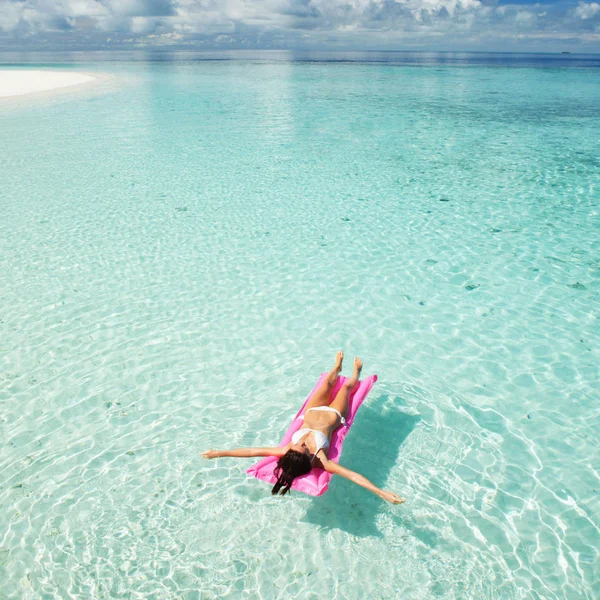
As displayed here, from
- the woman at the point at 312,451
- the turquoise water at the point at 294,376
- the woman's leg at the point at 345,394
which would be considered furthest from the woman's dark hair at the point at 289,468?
the woman's leg at the point at 345,394

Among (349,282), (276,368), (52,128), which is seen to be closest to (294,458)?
(276,368)

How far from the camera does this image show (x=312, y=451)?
3775 millimetres

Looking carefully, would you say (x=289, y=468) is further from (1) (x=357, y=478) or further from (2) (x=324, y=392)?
(2) (x=324, y=392)

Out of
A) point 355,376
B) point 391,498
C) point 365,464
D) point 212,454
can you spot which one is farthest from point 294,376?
point 391,498

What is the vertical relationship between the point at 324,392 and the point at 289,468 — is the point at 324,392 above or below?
below

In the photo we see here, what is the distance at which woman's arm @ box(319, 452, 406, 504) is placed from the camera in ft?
11.2

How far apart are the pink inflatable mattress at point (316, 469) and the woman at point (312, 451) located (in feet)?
0.17

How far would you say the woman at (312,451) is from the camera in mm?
3545

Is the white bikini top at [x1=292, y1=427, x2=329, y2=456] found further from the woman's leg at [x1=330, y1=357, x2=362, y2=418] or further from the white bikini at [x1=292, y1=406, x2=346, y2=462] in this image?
the woman's leg at [x1=330, y1=357, x2=362, y2=418]

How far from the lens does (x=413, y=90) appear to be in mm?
30562

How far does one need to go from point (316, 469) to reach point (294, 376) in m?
1.60

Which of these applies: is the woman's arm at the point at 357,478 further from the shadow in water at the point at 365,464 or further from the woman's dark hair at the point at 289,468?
the shadow in water at the point at 365,464

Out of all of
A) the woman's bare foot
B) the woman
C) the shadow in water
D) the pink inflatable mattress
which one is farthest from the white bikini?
the woman's bare foot

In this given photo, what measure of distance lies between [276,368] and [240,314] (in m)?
1.24
